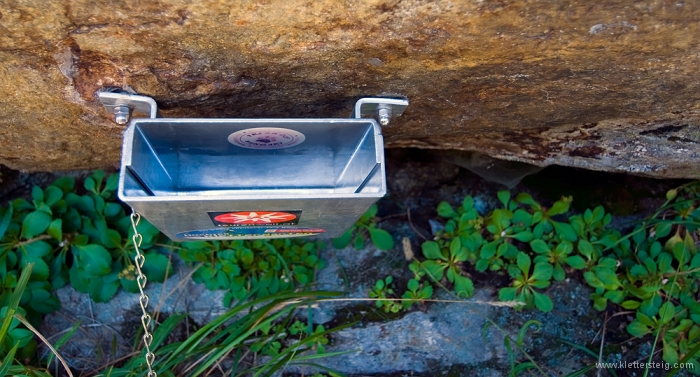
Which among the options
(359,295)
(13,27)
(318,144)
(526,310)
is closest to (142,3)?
(13,27)

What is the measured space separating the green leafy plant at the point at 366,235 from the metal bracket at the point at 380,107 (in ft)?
2.43

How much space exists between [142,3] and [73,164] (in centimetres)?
90

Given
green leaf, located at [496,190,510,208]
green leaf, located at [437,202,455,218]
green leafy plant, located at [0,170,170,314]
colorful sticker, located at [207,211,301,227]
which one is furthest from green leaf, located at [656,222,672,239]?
green leafy plant, located at [0,170,170,314]

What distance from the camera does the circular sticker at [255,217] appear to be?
4.09 ft

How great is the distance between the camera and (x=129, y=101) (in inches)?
49.4

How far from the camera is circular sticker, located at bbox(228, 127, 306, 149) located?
1.27 m

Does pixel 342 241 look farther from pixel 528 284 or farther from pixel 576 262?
pixel 576 262

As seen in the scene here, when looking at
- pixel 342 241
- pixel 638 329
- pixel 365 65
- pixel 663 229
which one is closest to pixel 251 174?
pixel 365 65

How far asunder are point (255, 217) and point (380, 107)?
0.42 metres

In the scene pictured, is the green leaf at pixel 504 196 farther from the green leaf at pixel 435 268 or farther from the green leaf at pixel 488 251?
the green leaf at pixel 435 268

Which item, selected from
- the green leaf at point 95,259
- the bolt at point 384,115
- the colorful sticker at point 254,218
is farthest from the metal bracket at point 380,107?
the green leaf at point 95,259

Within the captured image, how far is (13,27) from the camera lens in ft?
3.38

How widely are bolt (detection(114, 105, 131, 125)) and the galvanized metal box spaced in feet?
0.20

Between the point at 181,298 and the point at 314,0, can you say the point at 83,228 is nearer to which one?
the point at 181,298
